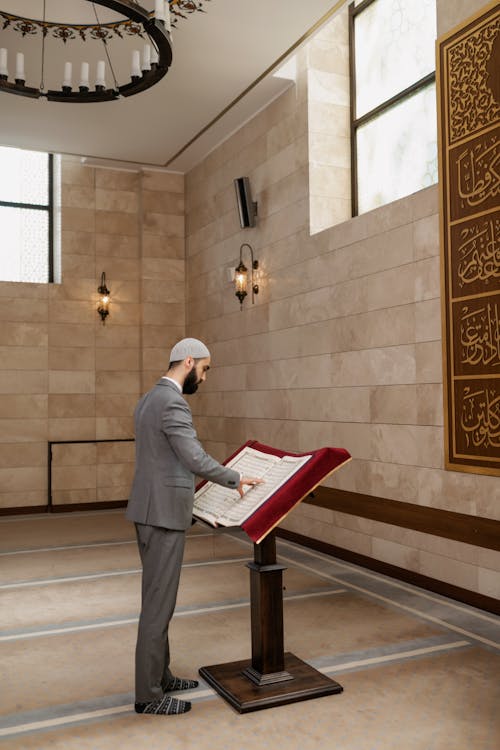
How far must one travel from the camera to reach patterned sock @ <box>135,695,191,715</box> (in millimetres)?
3322

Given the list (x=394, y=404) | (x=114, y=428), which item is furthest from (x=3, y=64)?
(x=114, y=428)

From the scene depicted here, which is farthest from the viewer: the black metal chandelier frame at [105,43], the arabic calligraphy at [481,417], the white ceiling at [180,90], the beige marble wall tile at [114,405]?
the beige marble wall tile at [114,405]

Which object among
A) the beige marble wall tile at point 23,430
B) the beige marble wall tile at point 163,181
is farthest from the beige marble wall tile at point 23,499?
the beige marble wall tile at point 163,181

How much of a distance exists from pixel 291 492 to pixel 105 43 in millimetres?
5068

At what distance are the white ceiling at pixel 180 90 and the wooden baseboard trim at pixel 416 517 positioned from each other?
406 centimetres

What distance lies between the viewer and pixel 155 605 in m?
3.33

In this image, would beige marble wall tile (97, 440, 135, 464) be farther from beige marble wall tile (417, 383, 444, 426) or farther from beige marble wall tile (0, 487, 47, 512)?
beige marble wall tile (417, 383, 444, 426)

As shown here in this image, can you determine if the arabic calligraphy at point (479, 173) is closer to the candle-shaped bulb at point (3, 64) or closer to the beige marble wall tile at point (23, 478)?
the candle-shaped bulb at point (3, 64)

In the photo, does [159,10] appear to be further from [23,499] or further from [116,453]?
[23,499]

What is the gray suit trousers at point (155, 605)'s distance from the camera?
332cm

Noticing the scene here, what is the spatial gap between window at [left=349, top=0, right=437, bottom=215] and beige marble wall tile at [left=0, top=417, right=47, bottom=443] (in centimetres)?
512

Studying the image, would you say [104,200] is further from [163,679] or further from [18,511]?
[163,679]

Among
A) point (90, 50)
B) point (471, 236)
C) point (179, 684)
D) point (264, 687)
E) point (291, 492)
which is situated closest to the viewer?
point (291, 492)

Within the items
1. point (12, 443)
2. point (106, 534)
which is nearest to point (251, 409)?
point (106, 534)
